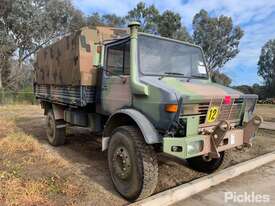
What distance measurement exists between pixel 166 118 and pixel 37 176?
2.51 metres

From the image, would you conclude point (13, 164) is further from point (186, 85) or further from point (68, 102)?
point (186, 85)

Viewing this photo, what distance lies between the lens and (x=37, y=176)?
197 inches

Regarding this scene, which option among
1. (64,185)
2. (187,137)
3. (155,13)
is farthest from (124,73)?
(155,13)

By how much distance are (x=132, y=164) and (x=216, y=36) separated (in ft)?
118

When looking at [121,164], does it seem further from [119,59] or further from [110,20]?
[110,20]

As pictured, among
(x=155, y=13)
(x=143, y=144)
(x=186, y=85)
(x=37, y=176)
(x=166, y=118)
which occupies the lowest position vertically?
(x=37, y=176)

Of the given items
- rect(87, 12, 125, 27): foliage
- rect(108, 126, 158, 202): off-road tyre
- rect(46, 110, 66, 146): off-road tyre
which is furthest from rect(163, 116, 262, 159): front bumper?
rect(87, 12, 125, 27): foliage

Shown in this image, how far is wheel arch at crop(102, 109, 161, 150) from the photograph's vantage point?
391 cm

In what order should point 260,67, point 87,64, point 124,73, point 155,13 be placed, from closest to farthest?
point 124,73, point 87,64, point 155,13, point 260,67

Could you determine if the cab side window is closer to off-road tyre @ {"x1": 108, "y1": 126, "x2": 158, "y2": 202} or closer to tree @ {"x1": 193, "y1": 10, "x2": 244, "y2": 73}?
off-road tyre @ {"x1": 108, "y1": 126, "x2": 158, "y2": 202}

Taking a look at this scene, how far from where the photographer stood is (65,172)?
530 centimetres

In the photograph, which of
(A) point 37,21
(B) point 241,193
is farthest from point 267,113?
(A) point 37,21

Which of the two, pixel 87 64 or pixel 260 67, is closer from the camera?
pixel 87 64

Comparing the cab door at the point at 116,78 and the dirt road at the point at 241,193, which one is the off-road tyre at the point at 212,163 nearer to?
the dirt road at the point at 241,193
